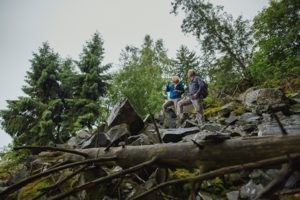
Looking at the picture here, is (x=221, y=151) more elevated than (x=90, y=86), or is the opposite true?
(x=90, y=86)

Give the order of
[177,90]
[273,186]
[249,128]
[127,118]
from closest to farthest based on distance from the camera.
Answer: [273,186] → [249,128] → [127,118] → [177,90]

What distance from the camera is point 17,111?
73.4 feet

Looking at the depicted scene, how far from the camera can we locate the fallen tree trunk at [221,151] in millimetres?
2701

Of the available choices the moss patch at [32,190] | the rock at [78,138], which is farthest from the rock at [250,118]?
the moss patch at [32,190]

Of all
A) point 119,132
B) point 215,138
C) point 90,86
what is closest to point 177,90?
point 119,132

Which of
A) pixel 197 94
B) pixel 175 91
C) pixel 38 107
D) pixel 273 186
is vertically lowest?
pixel 273 186

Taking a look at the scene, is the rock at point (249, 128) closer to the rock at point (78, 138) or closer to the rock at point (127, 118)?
the rock at point (127, 118)

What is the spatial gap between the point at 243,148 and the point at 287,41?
1787 centimetres

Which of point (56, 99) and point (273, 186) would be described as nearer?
point (273, 186)

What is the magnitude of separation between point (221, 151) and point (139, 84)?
914 inches

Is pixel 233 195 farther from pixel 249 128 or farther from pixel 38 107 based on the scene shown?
pixel 38 107

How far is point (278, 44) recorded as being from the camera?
64.4 feet

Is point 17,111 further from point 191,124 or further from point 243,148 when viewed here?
point 243,148

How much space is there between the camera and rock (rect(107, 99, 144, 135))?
919 centimetres
